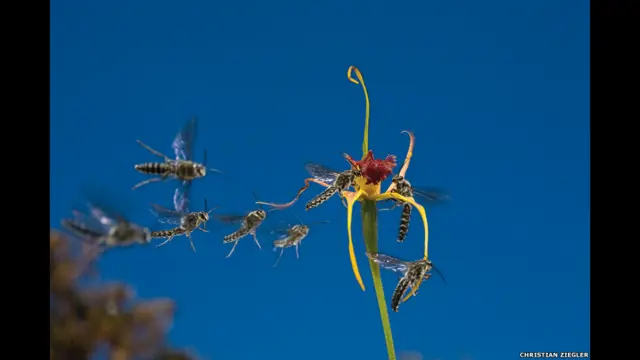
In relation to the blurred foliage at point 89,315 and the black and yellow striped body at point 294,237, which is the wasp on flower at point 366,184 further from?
the blurred foliage at point 89,315

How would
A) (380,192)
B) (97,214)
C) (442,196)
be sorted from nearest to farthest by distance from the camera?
(97,214)
(380,192)
(442,196)

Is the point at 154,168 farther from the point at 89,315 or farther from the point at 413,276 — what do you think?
the point at 413,276

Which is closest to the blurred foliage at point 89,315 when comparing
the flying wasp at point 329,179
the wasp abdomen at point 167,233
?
the wasp abdomen at point 167,233

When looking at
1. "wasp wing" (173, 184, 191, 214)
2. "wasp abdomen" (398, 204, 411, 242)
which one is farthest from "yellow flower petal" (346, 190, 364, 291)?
"wasp wing" (173, 184, 191, 214)

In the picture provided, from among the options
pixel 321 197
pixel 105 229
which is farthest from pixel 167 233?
pixel 321 197
